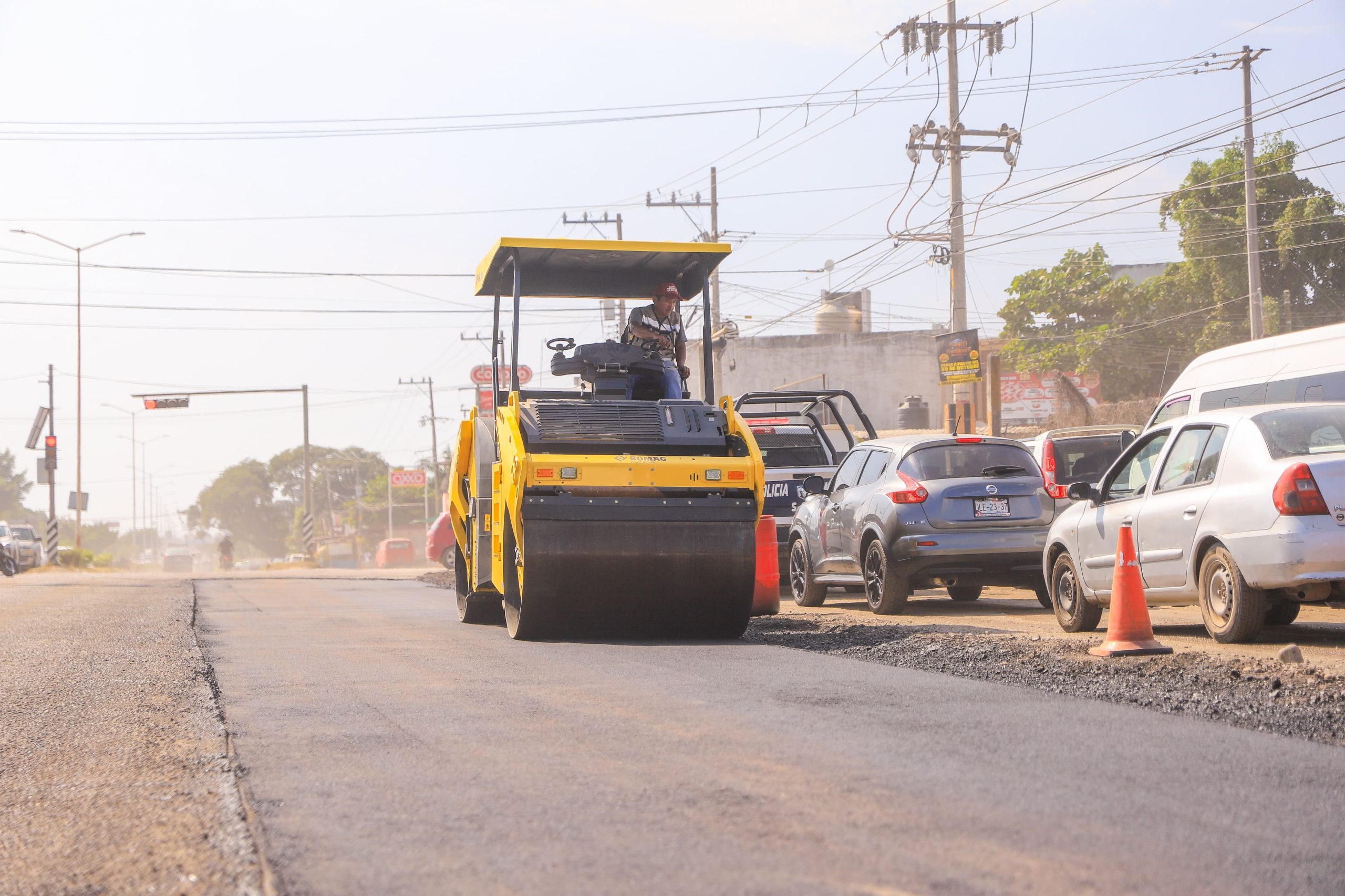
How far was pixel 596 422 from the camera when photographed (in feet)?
33.3

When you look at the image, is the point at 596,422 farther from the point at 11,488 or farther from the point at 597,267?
the point at 11,488

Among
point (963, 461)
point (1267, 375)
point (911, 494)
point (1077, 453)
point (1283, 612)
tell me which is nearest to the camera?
point (1283, 612)

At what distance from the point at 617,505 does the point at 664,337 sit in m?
2.02

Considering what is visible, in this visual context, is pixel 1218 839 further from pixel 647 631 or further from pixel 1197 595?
pixel 647 631

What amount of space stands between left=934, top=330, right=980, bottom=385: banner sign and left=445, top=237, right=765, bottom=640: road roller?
51.0 feet

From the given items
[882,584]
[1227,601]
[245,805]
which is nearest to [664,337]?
[882,584]

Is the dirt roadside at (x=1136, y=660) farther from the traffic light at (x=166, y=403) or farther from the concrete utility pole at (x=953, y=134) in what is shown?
the traffic light at (x=166, y=403)

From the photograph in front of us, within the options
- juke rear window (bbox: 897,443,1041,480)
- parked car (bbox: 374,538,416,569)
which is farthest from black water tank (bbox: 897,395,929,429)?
parked car (bbox: 374,538,416,569)

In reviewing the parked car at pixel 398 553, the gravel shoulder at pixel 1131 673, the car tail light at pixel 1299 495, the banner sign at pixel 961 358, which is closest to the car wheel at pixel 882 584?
the gravel shoulder at pixel 1131 673

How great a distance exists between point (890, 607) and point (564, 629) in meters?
3.85

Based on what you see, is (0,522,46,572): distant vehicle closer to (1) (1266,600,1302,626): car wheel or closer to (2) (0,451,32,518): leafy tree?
(1) (1266,600,1302,626): car wheel

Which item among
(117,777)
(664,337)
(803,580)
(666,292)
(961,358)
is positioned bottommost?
(117,777)

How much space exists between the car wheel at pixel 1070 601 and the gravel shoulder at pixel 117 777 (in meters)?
6.05

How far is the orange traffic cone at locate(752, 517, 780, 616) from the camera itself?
11109mm
